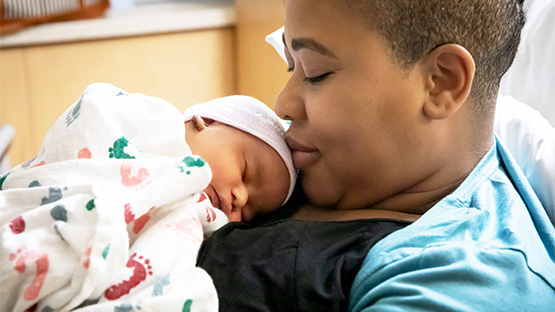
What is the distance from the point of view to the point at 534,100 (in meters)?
1.30

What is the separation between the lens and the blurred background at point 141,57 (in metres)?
2.63

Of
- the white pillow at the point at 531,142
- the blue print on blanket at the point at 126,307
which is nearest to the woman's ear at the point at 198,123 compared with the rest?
the blue print on blanket at the point at 126,307

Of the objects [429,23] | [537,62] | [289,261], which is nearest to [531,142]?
[537,62]

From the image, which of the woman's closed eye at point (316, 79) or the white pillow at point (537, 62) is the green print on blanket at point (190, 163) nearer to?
the woman's closed eye at point (316, 79)

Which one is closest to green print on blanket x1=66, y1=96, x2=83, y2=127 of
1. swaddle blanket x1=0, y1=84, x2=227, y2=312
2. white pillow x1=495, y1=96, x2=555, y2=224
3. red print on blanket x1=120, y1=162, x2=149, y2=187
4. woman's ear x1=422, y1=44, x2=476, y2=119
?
swaddle blanket x1=0, y1=84, x2=227, y2=312

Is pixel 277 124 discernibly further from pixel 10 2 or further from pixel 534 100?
pixel 10 2

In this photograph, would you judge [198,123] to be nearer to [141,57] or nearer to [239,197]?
[239,197]

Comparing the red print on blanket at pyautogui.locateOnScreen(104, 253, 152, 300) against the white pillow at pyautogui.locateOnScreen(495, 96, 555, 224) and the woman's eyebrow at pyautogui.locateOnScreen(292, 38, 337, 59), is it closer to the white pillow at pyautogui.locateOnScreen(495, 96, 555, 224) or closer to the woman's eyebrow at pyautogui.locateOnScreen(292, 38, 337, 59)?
the woman's eyebrow at pyautogui.locateOnScreen(292, 38, 337, 59)

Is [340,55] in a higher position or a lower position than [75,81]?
higher

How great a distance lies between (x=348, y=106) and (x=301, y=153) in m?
0.15

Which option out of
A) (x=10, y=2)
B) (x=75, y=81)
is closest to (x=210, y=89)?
(x=75, y=81)

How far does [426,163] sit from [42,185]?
1.99 feet

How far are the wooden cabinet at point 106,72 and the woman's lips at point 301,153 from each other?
1.82 meters

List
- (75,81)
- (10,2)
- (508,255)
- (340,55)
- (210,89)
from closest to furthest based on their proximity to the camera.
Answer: (508,255) < (340,55) < (10,2) < (75,81) < (210,89)
